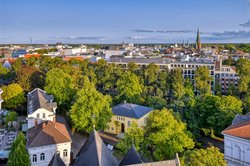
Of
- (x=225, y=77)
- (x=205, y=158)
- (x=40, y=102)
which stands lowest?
(x=205, y=158)

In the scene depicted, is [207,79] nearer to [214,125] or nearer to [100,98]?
[214,125]

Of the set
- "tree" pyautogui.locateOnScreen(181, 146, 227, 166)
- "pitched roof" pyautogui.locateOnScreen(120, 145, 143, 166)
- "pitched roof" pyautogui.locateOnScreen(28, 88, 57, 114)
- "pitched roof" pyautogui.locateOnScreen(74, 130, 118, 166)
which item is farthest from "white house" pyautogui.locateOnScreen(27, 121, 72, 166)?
"tree" pyautogui.locateOnScreen(181, 146, 227, 166)

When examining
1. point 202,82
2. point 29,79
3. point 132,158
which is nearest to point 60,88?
point 29,79

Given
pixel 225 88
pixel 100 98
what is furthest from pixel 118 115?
pixel 225 88

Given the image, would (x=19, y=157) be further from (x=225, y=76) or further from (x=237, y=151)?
(x=225, y=76)

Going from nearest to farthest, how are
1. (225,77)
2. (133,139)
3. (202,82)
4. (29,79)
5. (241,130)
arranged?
(133,139) → (241,130) → (29,79) → (202,82) → (225,77)

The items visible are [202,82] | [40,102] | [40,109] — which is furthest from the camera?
[202,82]

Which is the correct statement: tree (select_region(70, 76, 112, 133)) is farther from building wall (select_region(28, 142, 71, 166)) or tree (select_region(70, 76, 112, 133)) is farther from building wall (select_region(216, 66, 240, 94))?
building wall (select_region(216, 66, 240, 94))
